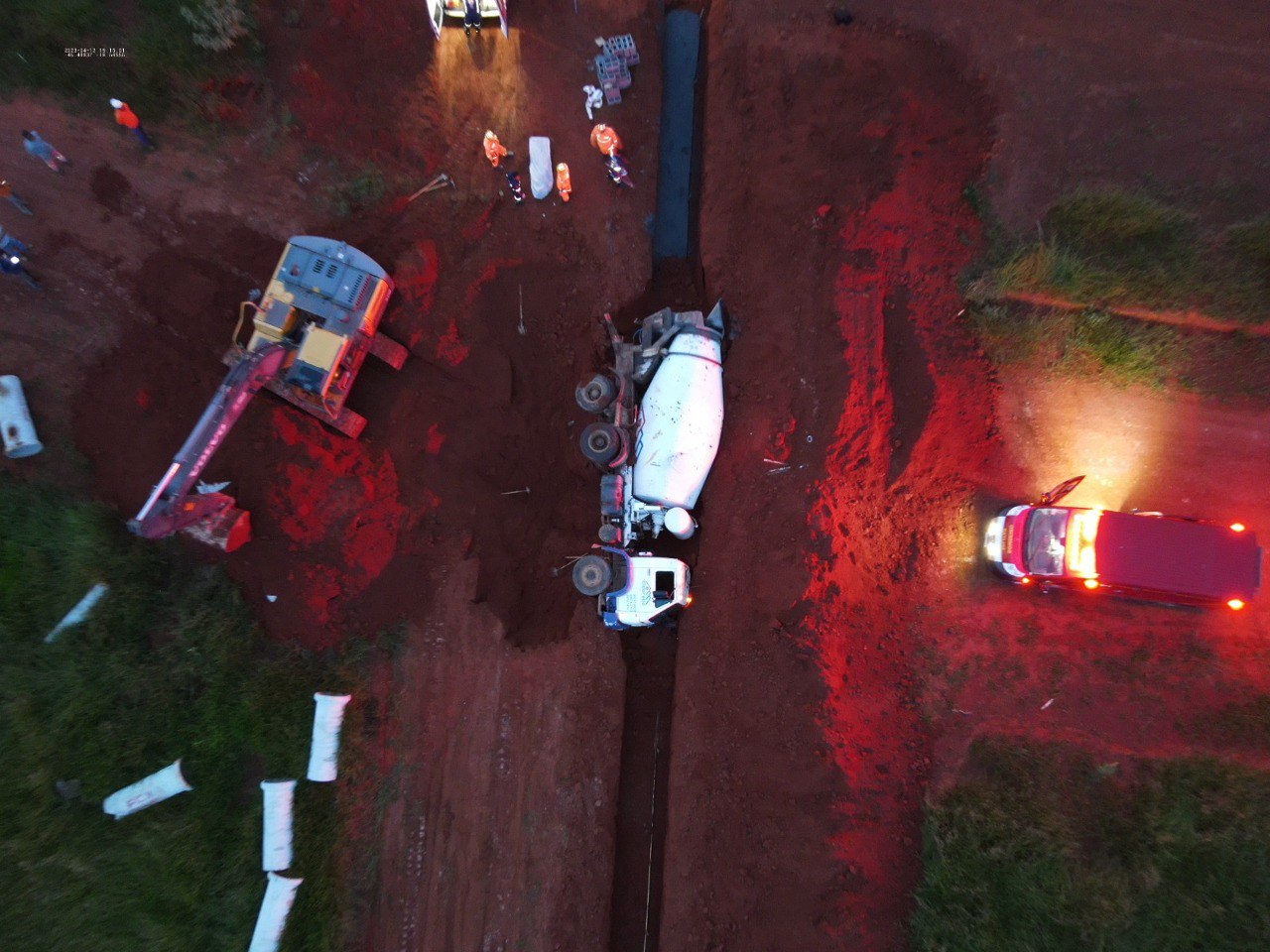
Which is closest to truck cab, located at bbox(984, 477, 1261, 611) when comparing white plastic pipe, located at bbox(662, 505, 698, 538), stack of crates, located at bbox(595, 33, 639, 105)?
white plastic pipe, located at bbox(662, 505, 698, 538)

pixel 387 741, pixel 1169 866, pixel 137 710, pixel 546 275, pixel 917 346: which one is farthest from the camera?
pixel 546 275

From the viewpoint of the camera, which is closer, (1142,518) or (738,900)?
(1142,518)

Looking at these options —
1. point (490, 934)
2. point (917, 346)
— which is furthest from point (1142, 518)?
point (490, 934)

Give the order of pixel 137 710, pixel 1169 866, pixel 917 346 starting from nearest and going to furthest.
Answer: pixel 1169 866 < pixel 137 710 < pixel 917 346

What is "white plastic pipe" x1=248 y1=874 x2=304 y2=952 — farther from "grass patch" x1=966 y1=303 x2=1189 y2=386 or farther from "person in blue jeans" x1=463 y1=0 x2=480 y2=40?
"person in blue jeans" x1=463 y1=0 x2=480 y2=40

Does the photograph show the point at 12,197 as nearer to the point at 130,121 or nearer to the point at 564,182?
the point at 130,121

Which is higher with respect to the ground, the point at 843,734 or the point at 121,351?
the point at 121,351

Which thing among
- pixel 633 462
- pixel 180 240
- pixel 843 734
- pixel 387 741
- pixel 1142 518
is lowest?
pixel 387 741

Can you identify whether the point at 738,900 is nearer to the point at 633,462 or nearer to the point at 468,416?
the point at 633,462
